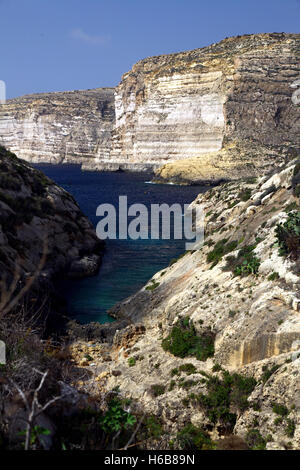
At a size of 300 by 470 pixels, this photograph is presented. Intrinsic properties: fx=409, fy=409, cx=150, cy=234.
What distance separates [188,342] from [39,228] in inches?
912

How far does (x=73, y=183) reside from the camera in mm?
115000

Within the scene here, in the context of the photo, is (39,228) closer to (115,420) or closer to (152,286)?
(152,286)

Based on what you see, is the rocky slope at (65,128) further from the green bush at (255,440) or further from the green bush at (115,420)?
the green bush at (115,420)

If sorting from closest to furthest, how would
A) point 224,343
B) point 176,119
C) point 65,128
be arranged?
point 224,343
point 176,119
point 65,128

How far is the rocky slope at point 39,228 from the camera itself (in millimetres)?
33188

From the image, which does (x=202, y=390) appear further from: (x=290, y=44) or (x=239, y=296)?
(x=290, y=44)

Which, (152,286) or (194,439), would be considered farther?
(152,286)

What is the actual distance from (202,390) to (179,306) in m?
7.03

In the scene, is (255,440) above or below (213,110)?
below

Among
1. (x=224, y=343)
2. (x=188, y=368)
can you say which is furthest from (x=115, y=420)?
(x=224, y=343)

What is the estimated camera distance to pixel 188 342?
18.6 meters

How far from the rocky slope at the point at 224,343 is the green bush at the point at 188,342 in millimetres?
48

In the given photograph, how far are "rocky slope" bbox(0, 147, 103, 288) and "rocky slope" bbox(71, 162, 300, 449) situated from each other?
10840 millimetres

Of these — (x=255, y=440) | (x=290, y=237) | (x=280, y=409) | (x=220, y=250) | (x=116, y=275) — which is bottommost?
(x=255, y=440)
